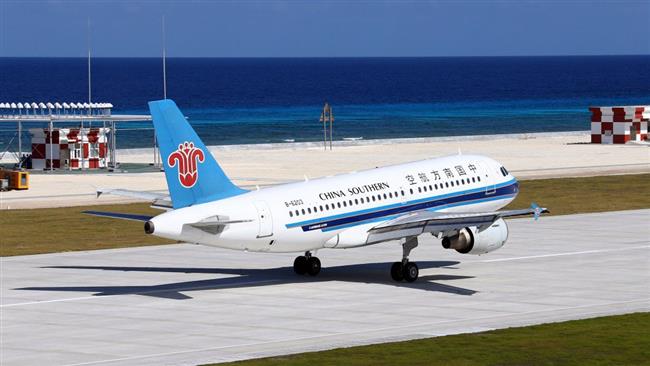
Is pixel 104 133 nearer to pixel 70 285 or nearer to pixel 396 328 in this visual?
pixel 70 285

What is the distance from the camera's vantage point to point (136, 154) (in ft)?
417

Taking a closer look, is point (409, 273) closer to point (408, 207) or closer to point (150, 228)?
point (408, 207)

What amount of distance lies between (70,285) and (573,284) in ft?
58.7

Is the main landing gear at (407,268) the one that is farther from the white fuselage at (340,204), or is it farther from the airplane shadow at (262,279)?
the white fuselage at (340,204)

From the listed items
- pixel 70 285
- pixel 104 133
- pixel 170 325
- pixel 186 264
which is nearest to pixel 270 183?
pixel 104 133

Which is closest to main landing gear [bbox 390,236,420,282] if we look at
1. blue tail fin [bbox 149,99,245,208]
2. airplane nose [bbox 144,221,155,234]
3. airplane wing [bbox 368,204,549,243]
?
airplane wing [bbox 368,204,549,243]

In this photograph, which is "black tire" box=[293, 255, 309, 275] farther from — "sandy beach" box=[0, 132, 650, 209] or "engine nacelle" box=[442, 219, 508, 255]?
"sandy beach" box=[0, 132, 650, 209]

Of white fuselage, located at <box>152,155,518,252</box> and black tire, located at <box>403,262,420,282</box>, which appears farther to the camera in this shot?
black tire, located at <box>403,262,420,282</box>

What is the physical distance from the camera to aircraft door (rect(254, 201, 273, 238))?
4450 cm

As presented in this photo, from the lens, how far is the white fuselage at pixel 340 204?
43.7 m

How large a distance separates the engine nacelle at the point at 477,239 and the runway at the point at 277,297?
132 centimetres

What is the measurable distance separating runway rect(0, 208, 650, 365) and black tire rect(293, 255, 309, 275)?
1.30ft

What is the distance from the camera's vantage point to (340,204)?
47344 millimetres

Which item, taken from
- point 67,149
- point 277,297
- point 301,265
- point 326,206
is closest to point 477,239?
point 326,206
